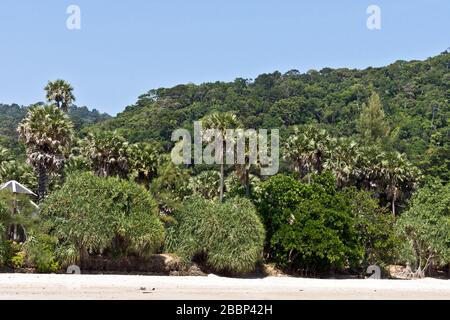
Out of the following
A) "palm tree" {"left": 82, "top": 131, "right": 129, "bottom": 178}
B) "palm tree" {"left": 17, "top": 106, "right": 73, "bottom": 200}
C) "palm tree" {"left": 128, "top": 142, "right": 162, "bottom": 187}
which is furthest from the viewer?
"palm tree" {"left": 128, "top": 142, "right": 162, "bottom": 187}

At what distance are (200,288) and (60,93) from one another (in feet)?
103

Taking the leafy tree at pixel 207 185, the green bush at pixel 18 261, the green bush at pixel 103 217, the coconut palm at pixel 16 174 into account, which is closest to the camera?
the green bush at pixel 18 261

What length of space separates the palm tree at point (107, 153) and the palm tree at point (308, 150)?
47.1 ft

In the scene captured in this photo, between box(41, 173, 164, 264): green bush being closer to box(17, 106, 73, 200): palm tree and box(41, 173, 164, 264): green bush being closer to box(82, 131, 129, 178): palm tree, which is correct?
box(17, 106, 73, 200): palm tree

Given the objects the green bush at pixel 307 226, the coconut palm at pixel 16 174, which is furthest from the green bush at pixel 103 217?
the coconut palm at pixel 16 174

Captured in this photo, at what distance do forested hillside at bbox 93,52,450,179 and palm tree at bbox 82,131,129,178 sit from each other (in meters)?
42.6

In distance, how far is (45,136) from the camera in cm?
4091

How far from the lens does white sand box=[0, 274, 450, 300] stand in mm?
26219

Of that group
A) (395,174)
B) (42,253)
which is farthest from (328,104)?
(42,253)

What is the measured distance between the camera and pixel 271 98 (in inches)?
5266

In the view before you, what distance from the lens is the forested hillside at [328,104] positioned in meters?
96.9

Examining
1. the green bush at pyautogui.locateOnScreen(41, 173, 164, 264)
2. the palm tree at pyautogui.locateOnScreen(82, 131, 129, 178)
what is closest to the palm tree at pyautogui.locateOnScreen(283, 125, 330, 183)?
the palm tree at pyautogui.locateOnScreen(82, 131, 129, 178)

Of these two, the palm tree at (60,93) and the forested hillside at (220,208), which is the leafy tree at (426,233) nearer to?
the forested hillside at (220,208)
